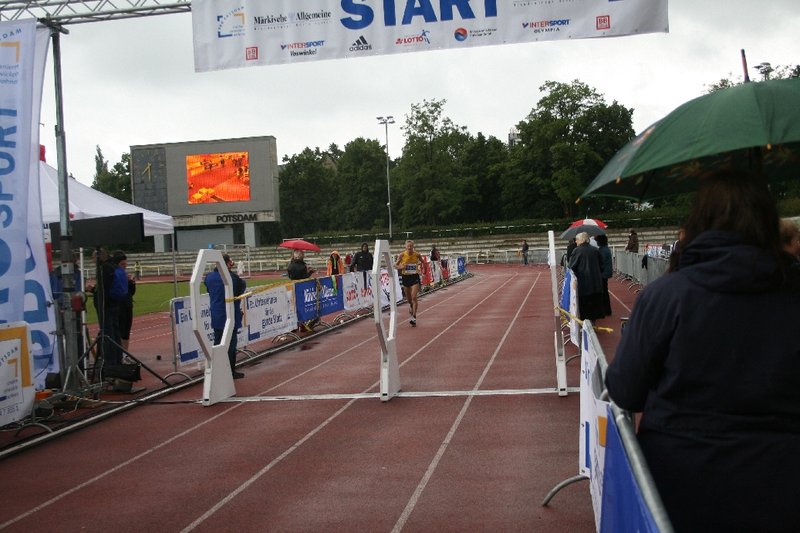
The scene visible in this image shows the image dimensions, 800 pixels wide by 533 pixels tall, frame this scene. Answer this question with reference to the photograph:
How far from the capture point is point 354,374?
11180 mm

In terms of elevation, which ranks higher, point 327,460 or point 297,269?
point 297,269

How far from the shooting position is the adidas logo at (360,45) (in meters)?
9.65

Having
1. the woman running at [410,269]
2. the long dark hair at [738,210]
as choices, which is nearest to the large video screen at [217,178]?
the woman running at [410,269]

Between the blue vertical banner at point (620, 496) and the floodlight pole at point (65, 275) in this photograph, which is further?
the floodlight pole at point (65, 275)

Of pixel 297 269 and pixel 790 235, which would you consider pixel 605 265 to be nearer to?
pixel 297 269

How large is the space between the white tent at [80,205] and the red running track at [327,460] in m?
3.66

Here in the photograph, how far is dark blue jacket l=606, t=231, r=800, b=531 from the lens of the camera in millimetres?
2166

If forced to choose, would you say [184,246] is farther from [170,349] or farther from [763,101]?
[763,101]

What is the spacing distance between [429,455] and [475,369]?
15.0ft

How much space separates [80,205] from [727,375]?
39.2ft

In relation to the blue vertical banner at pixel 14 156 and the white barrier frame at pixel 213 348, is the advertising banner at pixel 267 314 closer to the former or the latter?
the white barrier frame at pixel 213 348

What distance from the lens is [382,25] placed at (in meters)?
9.56

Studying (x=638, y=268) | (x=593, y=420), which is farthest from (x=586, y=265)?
(x=638, y=268)

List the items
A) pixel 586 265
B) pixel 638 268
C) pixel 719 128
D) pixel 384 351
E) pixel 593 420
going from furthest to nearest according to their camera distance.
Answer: pixel 638 268
pixel 586 265
pixel 384 351
pixel 593 420
pixel 719 128
